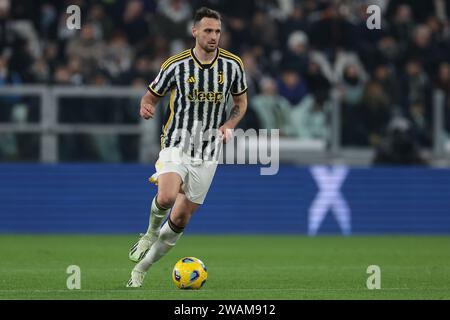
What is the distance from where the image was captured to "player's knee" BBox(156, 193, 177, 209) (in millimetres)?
9898

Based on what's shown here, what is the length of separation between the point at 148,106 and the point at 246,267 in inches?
122

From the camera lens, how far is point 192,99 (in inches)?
402

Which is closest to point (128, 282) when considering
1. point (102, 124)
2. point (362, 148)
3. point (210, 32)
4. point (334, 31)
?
point (210, 32)

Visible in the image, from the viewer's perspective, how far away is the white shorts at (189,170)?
10.1 meters

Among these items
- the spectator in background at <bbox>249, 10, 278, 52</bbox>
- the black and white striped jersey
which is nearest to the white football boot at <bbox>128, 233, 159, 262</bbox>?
the black and white striped jersey

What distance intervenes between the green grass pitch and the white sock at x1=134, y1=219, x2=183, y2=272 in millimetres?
210

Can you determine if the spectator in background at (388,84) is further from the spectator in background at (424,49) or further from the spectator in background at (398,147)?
the spectator in background at (424,49)

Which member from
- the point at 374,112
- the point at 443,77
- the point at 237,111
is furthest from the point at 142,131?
the point at 237,111

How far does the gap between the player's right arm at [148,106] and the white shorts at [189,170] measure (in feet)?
1.22

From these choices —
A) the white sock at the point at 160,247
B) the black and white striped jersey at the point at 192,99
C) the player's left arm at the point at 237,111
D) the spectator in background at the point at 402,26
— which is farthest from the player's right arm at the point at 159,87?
the spectator in background at the point at 402,26

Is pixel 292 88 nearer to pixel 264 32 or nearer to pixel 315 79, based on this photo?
pixel 315 79

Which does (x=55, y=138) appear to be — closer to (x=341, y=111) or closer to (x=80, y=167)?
(x=80, y=167)

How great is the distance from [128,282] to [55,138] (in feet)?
25.9

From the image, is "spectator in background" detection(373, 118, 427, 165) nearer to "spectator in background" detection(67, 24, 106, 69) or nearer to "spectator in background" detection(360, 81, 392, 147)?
"spectator in background" detection(360, 81, 392, 147)
